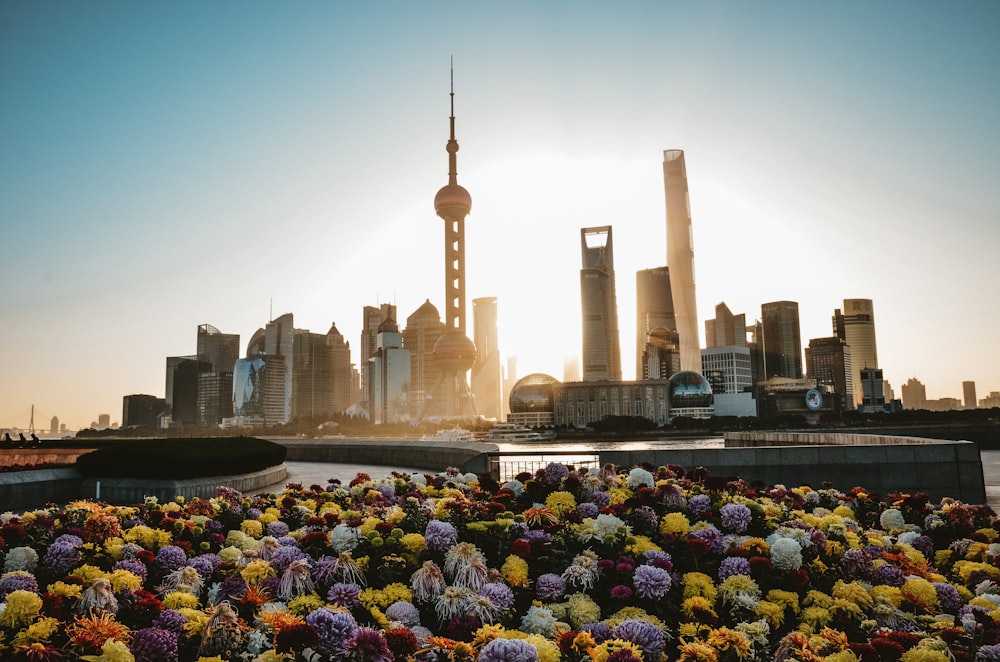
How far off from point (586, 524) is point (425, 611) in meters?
2.03

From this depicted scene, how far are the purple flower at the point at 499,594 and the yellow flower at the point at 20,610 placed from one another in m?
3.35

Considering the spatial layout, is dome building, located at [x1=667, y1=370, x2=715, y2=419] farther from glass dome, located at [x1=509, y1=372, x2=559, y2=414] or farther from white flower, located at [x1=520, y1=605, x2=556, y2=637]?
white flower, located at [x1=520, y1=605, x2=556, y2=637]

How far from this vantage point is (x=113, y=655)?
426 cm

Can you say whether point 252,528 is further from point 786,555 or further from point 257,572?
point 786,555

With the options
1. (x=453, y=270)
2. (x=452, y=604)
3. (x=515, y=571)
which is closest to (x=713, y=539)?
(x=515, y=571)

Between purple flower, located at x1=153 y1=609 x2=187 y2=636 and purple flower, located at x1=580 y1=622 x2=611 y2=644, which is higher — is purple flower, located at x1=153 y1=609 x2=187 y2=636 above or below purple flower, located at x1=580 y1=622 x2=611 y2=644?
above

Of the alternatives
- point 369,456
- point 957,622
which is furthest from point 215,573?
point 369,456

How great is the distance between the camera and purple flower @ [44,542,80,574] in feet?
20.9

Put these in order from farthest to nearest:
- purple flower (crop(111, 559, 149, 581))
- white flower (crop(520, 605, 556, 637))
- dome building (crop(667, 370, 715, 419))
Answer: dome building (crop(667, 370, 715, 419)) → purple flower (crop(111, 559, 149, 581)) → white flower (crop(520, 605, 556, 637))

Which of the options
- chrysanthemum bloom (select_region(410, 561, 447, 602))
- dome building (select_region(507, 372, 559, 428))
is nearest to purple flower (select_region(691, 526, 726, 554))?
chrysanthemum bloom (select_region(410, 561, 447, 602))

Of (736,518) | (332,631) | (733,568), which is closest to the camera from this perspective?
→ (332,631)

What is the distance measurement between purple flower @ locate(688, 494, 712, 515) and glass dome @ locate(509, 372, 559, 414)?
448ft

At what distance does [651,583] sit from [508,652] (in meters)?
2.18

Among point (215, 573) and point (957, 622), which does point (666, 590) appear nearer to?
point (957, 622)
